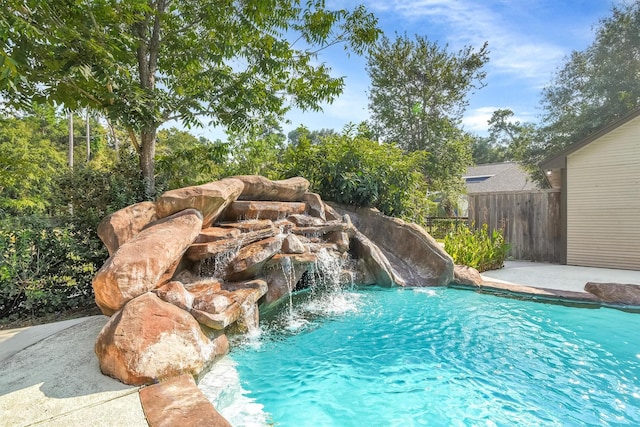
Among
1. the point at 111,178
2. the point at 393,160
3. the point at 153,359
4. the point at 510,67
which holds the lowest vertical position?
the point at 153,359

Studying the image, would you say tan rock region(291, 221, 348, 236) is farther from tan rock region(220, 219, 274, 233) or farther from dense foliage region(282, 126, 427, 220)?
dense foliage region(282, 126, 427, 220)

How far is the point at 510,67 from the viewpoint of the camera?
517 inches

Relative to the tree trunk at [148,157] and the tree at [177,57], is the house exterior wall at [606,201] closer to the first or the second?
the tree at [177,57]

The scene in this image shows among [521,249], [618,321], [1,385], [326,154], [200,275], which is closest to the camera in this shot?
[1,385]

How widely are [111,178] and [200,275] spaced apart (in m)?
2.39

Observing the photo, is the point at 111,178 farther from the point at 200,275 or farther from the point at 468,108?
the point at 468,108

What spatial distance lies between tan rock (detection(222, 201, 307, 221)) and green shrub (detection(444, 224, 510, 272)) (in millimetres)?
4391

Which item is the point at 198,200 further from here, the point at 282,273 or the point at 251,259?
the point at 282,273

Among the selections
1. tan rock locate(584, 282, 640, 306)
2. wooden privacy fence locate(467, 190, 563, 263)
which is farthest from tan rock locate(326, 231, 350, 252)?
wooden privacy fence locate(467, 190, 563, 263)

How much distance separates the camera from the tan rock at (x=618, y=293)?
538cm

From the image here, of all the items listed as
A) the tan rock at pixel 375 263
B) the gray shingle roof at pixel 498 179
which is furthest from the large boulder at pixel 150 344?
the gray shingle roof at pixel 498 179

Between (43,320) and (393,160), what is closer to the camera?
(43,320)

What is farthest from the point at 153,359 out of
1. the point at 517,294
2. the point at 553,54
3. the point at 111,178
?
the point at 553,54

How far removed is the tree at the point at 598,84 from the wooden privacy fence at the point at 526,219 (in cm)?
924
